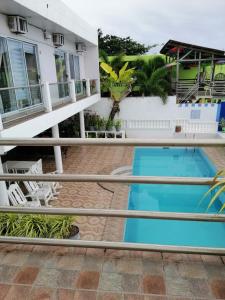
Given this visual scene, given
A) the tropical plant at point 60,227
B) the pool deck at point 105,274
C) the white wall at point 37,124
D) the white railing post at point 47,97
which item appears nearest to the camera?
the pool deck at point 105,274

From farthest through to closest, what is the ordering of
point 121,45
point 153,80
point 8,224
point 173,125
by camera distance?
1. point 121,45
2. point 153,80
3. point 173,125
4. point 8,224

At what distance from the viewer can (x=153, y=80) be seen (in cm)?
1650

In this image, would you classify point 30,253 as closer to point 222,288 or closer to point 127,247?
point 127,247

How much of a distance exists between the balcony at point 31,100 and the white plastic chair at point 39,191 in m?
Answer: 2.06

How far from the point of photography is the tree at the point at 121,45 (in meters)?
32.2

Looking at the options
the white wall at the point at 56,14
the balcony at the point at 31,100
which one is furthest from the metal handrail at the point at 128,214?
the white wall at the point at 56,14

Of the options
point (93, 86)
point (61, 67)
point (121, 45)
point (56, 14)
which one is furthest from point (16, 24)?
point (121, 45)

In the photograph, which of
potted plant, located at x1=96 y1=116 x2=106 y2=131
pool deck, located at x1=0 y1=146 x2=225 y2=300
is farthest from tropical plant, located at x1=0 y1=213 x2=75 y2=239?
potted plant, located at x1=96 y1=116 x2=106 y2=131

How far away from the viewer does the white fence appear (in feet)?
52.1

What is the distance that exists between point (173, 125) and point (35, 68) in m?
9.70

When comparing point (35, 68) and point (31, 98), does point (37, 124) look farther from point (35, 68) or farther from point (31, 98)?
point (35, 68)

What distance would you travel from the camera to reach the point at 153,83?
1656 cm

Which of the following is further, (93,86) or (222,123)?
(222,123)

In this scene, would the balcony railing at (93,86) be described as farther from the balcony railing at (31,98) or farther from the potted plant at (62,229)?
the potted plant at (62,229)
